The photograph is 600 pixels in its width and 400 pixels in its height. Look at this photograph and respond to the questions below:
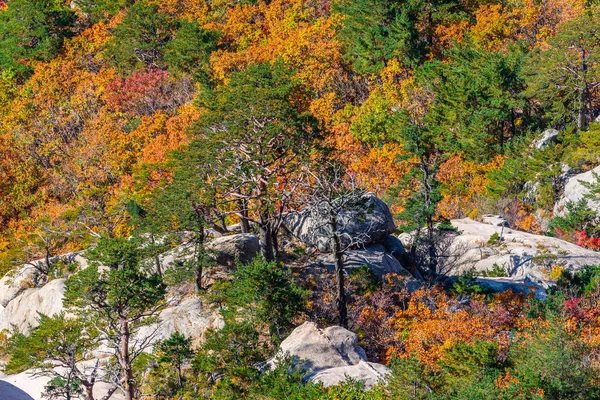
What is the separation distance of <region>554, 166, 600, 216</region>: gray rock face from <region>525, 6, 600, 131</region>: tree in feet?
18.1

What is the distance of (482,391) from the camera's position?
1559 cm

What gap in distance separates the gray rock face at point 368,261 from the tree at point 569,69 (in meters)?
20.9

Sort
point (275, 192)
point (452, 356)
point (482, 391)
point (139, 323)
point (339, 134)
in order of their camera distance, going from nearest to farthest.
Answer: point (482, 391), point (452, 356), point (139, 323), point (275, 192), point (339, 134)

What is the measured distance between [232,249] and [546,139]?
1062 inches

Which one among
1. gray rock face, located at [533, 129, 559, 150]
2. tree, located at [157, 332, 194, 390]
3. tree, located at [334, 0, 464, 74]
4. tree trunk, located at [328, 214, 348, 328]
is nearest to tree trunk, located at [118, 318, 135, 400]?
tree, located at [157, 332, 194, 390]

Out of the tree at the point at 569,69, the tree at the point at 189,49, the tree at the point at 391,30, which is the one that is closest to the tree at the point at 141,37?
the tree at the point at 189,49

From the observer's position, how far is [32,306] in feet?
113

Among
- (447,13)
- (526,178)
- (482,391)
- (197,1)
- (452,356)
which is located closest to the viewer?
(482,391)

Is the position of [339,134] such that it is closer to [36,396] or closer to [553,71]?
[553,71]

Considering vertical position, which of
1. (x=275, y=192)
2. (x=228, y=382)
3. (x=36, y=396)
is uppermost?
(x=275, y=192)

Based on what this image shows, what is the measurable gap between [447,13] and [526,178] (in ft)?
68.4

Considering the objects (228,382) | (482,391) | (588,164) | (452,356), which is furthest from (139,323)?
(588,164)

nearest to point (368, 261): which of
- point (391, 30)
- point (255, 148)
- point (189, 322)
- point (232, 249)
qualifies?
point (232, 249)

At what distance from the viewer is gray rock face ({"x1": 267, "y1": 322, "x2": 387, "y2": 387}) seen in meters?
20.2
